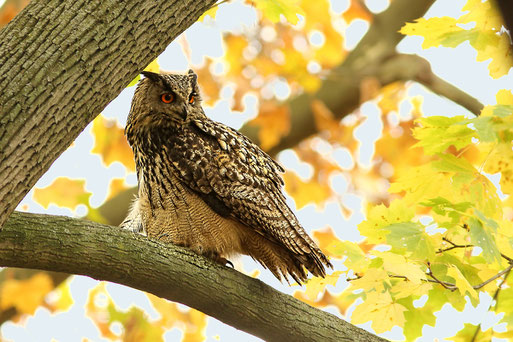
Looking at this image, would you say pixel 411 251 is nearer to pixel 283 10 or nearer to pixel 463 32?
pixel 463 32

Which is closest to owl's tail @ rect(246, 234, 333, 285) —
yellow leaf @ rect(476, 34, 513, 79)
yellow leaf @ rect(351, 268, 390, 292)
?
yellow leaf @ rect(351, 268, 390, 292)

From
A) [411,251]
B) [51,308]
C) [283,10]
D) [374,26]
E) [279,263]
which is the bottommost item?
[411,251]

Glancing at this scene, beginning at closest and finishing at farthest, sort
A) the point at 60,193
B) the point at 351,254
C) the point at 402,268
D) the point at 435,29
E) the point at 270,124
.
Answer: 1. the point at 402,268
2. the point at 351,254
3. the point at 435,29
4. the point at 60,193
5. the point at 270,124

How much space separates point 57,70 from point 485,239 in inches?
75.3

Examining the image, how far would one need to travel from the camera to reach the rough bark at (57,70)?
7.41 feet

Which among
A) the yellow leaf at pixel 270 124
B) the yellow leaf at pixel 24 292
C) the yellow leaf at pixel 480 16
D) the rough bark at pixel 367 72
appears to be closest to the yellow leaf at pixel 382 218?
the yellow leaf at pixel 480 16

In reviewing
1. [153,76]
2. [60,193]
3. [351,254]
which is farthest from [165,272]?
[60,193]

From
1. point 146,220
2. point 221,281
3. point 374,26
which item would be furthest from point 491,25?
point 374,26

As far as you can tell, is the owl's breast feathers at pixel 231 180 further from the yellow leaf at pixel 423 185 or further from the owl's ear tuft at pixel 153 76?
the yellow leaf at pixel 423 185

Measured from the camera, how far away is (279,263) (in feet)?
12.3

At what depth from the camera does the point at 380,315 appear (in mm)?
3287

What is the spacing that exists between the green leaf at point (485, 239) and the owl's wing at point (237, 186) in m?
0.99

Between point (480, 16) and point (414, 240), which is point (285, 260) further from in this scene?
point (480, 16)

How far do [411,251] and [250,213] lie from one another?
3.10ft
